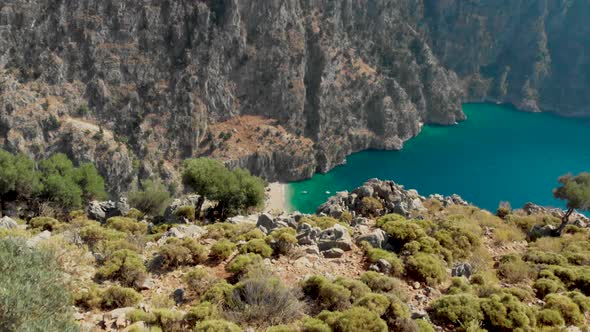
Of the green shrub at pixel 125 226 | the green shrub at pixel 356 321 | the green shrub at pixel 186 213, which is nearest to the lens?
the green shrub at pixel 356 321

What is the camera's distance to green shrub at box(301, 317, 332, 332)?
49.7 feet

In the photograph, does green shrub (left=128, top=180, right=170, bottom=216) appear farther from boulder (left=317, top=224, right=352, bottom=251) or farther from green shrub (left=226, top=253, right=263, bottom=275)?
green shrub (left=226, top=253, right=263, bottom=275)

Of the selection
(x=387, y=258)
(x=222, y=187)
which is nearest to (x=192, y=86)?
(x=222, y=187)

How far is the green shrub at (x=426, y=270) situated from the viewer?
74.4 ft

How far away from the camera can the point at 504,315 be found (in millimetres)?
18609

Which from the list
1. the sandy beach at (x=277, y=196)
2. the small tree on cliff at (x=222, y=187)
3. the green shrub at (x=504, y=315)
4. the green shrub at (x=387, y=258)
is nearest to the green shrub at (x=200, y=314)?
the green shrub at (x=387, y=258)

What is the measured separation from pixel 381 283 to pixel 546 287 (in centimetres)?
1126

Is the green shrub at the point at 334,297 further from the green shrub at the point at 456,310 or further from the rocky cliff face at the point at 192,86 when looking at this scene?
the rocky cliff face at the point at 192,86

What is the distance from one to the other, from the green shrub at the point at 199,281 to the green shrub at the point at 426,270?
448 inches

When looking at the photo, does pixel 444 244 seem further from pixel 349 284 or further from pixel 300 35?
pixel 300 35

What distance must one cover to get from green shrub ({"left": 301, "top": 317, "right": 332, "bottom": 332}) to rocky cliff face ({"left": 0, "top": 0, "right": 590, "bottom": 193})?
9747cm

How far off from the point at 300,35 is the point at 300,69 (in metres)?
12.6

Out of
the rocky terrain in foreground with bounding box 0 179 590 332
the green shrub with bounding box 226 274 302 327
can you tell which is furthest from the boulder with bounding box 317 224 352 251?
the green shrub with bounding box 226 274 302 327

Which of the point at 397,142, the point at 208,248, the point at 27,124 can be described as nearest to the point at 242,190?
the point at 208,248
